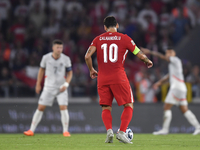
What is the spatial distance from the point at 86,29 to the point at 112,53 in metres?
9.24

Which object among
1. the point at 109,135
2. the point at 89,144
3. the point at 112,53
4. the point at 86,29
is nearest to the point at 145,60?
the point at 112,53

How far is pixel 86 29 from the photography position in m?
16.0

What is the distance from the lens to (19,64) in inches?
514

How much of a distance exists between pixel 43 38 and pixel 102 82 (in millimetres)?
8914

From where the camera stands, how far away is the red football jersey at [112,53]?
6.89 m

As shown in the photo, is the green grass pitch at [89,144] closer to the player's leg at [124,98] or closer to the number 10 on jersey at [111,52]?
the player's leg at [124,98]

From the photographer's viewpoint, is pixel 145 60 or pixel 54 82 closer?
pixel 145 60

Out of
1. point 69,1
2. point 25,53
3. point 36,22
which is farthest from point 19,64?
point 69,1

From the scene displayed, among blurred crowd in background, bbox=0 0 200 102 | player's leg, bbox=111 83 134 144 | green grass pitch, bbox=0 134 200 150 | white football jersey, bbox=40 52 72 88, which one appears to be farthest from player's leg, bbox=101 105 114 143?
blurred crowd in background, bbox=0 0 200 102

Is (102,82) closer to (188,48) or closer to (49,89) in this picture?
(49,89)

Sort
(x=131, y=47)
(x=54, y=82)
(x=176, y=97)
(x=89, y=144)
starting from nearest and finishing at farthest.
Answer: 1. (x=131, y=47)
2. (x=89, y=144)
3. (x=54, y=82)
4. (x=176, y=97)

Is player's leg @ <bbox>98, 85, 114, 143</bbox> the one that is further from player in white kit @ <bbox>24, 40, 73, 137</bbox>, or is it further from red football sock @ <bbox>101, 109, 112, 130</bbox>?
player in white kit @ <bbox>24, 40, 73, 137</bbox>

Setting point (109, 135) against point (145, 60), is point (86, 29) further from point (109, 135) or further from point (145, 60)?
point (109, 135)

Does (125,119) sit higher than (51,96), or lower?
lower
